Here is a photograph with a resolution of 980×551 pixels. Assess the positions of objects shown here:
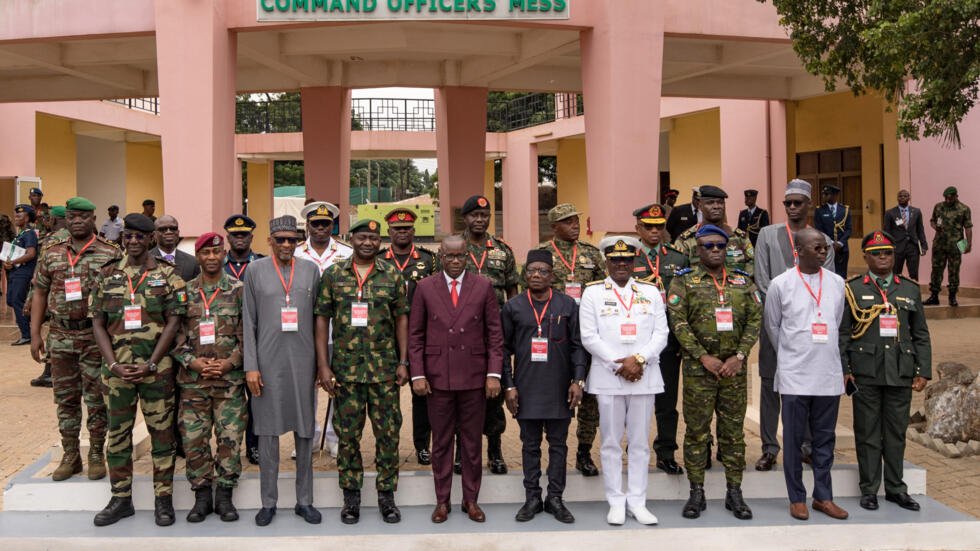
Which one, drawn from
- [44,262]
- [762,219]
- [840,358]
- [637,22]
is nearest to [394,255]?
[44,262]

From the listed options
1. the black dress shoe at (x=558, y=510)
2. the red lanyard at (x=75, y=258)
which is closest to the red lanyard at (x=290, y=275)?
the red lanyard at (x=75, y=258)

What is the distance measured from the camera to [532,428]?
17.3 ft

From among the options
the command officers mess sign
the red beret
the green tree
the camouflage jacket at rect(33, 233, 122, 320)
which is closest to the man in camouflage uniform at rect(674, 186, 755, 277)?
the green tree

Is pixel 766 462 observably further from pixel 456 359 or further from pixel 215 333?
pixel 215 333

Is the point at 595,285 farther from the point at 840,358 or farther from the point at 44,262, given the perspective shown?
the point at 44,262

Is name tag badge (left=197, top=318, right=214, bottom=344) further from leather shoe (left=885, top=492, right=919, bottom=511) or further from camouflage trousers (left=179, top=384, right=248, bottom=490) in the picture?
leather shoe (left=885, top=492, right=919, bottom=511)

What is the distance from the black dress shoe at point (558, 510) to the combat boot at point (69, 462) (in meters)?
3.22

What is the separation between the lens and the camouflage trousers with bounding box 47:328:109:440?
225 inches

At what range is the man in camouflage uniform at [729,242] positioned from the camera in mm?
6121

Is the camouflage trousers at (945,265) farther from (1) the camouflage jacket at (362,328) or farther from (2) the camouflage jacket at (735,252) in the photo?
(1) the camouflage jacket at (362,328)

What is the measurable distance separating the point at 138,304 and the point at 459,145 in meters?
13.2

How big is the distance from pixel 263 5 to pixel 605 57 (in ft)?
15.1

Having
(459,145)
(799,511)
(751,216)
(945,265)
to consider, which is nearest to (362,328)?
(799,511)

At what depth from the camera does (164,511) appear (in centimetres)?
524
